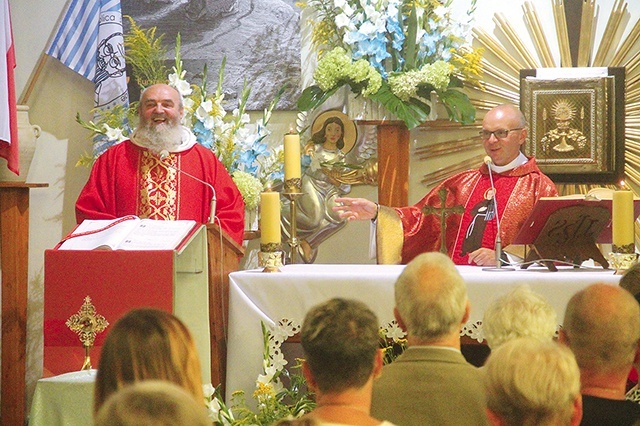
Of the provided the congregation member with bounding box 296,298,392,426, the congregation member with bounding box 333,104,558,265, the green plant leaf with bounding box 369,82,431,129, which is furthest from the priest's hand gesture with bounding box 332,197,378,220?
the congregation member with bounding box 296,298,392,426

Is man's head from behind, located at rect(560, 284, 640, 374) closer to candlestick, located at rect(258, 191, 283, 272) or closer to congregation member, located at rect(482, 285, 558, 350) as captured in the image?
congregation member, located at rect(482, 285, 558, 350)

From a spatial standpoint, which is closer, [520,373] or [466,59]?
[520,373]

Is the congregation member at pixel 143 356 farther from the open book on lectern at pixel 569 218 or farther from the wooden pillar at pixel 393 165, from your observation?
the wooden pillar at pixel 393 165

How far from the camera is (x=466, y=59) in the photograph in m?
6.30

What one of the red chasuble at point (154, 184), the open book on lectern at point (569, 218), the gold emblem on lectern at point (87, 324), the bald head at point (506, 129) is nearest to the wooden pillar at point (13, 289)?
the red chasuble at point (154, 184)

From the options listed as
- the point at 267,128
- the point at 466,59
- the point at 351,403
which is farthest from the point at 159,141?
the point at 351,403

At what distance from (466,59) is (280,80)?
1.25m

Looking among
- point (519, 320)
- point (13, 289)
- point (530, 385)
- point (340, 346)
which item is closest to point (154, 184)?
point (13, 289)

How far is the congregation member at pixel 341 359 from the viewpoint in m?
2.22

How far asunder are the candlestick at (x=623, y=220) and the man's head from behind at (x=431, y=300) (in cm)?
177

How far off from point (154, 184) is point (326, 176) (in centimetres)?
118

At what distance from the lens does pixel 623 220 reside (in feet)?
14.2

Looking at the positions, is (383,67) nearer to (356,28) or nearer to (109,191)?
(356,28)

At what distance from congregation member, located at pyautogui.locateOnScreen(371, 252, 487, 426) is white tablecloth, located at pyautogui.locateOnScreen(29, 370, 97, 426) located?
172 centimetres
